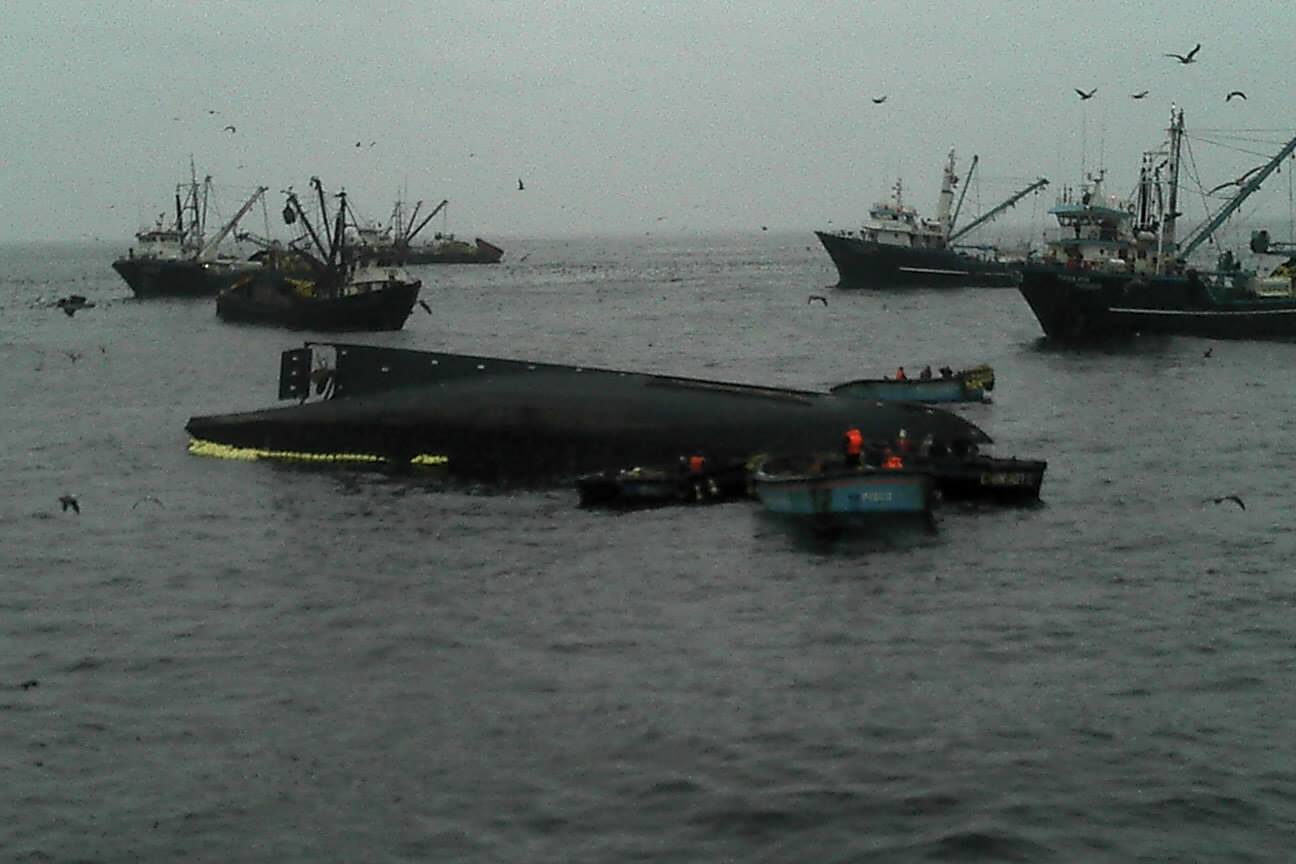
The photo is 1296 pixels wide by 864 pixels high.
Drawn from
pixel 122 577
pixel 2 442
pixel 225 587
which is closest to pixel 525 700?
pixel 225 587

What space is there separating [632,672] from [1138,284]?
258ft

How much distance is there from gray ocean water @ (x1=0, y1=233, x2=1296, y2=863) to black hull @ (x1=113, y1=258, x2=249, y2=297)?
12562 cm

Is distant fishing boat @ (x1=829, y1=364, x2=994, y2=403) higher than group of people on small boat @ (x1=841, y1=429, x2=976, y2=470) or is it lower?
higher

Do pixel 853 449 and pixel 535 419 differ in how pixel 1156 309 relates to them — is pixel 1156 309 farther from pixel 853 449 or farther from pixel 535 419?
pixel 853 449

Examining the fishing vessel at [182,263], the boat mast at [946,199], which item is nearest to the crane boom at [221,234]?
the fishing vessel at [182,263]

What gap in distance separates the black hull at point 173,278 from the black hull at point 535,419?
416ft

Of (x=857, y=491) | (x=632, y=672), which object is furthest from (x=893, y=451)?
(x=632, y=672)

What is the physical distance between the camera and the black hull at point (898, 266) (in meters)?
169

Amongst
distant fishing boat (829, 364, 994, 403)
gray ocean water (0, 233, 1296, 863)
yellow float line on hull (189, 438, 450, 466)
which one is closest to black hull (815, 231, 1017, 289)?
distant fishing boat (829, 364, 994, 403)

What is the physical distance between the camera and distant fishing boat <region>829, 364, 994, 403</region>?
6469cm

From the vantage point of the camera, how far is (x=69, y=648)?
1260 inches

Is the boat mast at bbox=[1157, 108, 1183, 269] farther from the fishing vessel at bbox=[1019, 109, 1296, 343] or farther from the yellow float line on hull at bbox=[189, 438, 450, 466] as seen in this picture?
the yellow float line on hull at bbox=[189, 438, 450, 466]

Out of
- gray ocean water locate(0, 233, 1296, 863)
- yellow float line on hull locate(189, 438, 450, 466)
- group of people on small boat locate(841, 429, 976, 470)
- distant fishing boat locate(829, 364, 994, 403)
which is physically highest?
distant fishing boat locate(829, 364, 994, 403)

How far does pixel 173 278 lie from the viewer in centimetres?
17712
